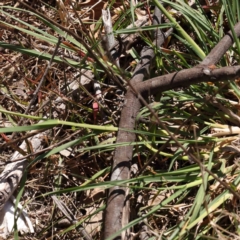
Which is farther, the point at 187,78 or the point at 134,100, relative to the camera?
the point at 134,100

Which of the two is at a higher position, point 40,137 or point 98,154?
point 40,137

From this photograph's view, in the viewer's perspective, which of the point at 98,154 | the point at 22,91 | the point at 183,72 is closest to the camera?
the point at 183,72

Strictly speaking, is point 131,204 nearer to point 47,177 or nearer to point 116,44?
point 47,177

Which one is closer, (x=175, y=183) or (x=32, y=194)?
(x=175, y=183)

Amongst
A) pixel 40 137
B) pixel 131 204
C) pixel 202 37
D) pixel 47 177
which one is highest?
pixel 202 37

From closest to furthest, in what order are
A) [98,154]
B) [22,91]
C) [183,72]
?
[183,72] → [98,154] → [22,91]

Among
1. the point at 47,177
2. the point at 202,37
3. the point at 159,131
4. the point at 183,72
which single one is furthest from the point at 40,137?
the point at 202,37

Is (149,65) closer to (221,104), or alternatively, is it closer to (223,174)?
(221,104)

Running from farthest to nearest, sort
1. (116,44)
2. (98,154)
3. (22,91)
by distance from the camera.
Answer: (22,91) < (116,44) < (98,154)

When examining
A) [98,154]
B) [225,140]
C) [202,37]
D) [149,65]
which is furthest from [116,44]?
[225,140]
